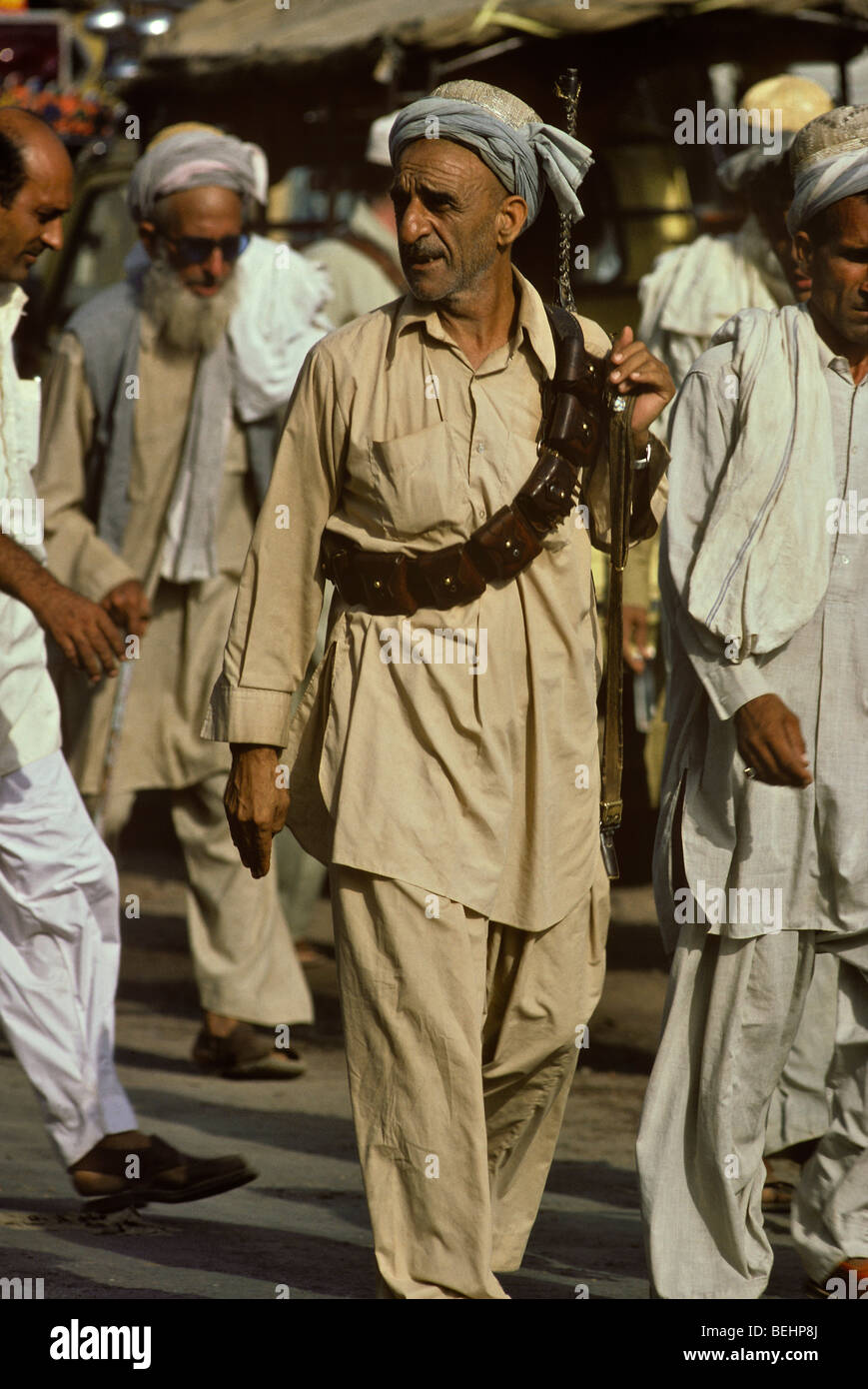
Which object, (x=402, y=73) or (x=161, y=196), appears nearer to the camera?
(x=161, y=196)

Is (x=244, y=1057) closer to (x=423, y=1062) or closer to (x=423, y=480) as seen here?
(x=423, y=1062)

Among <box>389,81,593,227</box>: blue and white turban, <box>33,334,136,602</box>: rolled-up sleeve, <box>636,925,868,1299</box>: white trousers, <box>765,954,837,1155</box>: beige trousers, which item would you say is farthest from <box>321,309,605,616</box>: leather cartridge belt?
<box>33,334,136,602</box>: rolled-up sleeve

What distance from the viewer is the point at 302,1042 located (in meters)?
6.85

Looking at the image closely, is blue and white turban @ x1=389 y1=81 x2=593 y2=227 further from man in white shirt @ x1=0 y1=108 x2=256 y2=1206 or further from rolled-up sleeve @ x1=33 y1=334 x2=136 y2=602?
rolled-up sleeve @ x1=33 y1=334 x2=136 y2=602

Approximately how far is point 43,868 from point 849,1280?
1.84 meters

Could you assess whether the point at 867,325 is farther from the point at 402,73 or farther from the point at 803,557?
the point at 402,73


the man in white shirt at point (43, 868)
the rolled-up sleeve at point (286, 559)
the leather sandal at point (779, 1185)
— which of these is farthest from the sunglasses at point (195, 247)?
the leather sandal at point (779, 1185)

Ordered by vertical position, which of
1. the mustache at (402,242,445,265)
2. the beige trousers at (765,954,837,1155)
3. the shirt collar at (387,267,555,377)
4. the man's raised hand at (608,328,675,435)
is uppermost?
the mustache at (402,242,445,265)

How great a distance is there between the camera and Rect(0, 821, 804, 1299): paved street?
4441mm

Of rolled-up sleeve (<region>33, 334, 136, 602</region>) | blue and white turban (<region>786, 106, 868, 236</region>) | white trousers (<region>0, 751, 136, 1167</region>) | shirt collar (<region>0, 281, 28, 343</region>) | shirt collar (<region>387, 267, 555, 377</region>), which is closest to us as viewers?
shirt collar (<region>387, 267, 555, 377</region>)

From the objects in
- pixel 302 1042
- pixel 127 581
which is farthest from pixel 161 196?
pixel 302 1042

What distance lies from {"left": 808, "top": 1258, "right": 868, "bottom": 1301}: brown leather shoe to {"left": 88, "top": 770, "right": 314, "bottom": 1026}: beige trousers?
2495mm

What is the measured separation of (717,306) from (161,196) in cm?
163

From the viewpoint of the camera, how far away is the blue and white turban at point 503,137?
4.01 m
